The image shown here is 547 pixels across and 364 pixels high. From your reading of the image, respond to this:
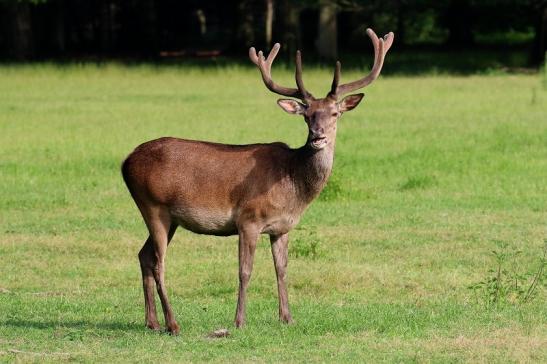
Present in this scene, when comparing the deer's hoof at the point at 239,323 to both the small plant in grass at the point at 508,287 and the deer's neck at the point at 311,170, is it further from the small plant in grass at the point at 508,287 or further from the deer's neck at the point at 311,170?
the small plant in grass at the point at 508,287

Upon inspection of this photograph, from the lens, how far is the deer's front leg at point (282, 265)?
9.13 metres

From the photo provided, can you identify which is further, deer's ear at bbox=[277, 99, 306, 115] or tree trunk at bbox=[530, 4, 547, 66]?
tree trunk at bbox=[530, 4, 547, 66]

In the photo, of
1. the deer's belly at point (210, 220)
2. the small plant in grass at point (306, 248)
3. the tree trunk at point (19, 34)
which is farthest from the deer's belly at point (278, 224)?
the tree trunk at point (19, 34)

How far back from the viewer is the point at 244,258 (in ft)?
29.2

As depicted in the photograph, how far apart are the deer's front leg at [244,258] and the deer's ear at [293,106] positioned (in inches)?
32.9

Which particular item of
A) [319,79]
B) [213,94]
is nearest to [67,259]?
[213,94]

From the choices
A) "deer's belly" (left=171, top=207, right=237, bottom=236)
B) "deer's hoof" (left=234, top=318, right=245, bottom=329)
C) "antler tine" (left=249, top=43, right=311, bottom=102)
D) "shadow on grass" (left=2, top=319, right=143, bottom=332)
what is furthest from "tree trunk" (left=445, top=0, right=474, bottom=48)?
"deer's hoof" (left=234, top=318, right=245, bottom=329)

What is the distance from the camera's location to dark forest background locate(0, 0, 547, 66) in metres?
41.4

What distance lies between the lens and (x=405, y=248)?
13.0m

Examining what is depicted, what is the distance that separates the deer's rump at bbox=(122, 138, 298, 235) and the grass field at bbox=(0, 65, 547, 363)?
768 mm

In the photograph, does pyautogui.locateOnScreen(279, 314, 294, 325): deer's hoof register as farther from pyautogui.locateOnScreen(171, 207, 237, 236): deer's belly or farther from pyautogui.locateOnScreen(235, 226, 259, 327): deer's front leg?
pyautogui.locateOnScreen(171, 207, 237, 236): deer's belly

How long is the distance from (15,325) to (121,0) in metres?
44.1

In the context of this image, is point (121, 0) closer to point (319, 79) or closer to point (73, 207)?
point (319, 79)

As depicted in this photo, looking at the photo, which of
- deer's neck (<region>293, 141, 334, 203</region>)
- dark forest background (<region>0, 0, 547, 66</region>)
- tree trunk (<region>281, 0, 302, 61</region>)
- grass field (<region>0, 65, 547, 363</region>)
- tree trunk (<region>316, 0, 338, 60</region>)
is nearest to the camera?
grass field (<region>0, 65, 547, 363</region>)
